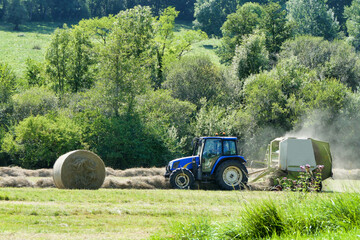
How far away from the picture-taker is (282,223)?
8.55 m

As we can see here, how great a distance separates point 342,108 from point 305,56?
1429 cm

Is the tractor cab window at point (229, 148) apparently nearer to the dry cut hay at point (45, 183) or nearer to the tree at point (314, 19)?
the dry cut hay at point (45, 183)

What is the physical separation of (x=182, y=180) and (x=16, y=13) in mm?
79357

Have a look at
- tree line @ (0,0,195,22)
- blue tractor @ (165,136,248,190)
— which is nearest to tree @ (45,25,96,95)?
blue tractor @ (165,136,248,190)

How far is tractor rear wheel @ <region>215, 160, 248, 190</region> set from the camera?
63.1 ft

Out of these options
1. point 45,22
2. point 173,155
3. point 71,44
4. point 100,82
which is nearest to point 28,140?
point 100,82

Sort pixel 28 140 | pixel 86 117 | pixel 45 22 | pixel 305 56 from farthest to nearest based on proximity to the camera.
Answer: pixel 45 22, pixel 305 56, pixel 86 117, pixel 28 140

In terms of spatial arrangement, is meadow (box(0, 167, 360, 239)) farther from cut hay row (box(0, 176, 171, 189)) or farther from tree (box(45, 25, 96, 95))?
tree (box(45, 25, 96, 95))

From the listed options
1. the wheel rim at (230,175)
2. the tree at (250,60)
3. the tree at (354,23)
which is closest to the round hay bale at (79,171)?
the wheel rim at (230,175)

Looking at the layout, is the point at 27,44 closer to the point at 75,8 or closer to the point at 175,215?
the point at 75,8

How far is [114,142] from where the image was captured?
32188 mm

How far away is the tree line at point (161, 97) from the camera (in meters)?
32.5

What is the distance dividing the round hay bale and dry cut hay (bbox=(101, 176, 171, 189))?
83cm

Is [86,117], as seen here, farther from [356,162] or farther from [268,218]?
[268,218]
